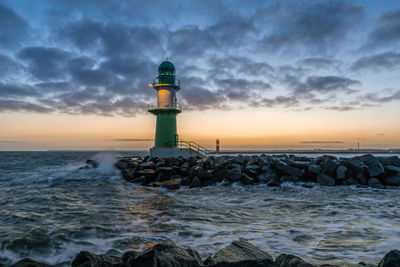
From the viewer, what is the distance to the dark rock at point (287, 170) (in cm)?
1171

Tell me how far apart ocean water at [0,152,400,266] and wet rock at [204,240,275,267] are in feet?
3.10

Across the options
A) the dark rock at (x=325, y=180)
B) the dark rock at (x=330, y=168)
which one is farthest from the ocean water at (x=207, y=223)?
the dark rock at (x=330, y=168)

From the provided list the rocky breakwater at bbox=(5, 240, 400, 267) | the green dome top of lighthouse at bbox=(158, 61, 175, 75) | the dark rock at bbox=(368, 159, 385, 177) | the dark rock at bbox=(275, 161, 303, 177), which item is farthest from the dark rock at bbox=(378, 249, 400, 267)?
the green dome top of lighthouse at bbox=(158, 61, 175, 75)

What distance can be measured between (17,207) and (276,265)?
324 inches

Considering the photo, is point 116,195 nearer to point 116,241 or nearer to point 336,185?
point 116,241

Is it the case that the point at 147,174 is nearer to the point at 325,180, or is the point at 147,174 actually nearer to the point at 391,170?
the point at 325,180

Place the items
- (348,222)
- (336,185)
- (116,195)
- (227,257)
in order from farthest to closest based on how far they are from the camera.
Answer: (336,185) < (116,195) < (348,222) < (227,257)

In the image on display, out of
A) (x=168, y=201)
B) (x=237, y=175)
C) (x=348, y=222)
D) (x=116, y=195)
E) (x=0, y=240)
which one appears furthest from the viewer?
(x=237, y=175)

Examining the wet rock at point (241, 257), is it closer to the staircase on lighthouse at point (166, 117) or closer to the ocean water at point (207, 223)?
the ocean water at point (207, 223)

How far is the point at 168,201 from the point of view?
827 centimetres

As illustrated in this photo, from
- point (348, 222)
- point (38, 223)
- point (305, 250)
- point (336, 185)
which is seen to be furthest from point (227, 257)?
point (336, 185)

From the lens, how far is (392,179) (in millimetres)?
10648

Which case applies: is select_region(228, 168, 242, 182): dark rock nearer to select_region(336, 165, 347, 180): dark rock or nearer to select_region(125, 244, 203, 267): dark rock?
select_region(336, 165, 347, 180): dark rock

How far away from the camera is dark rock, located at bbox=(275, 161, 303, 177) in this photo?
38.4 ft
